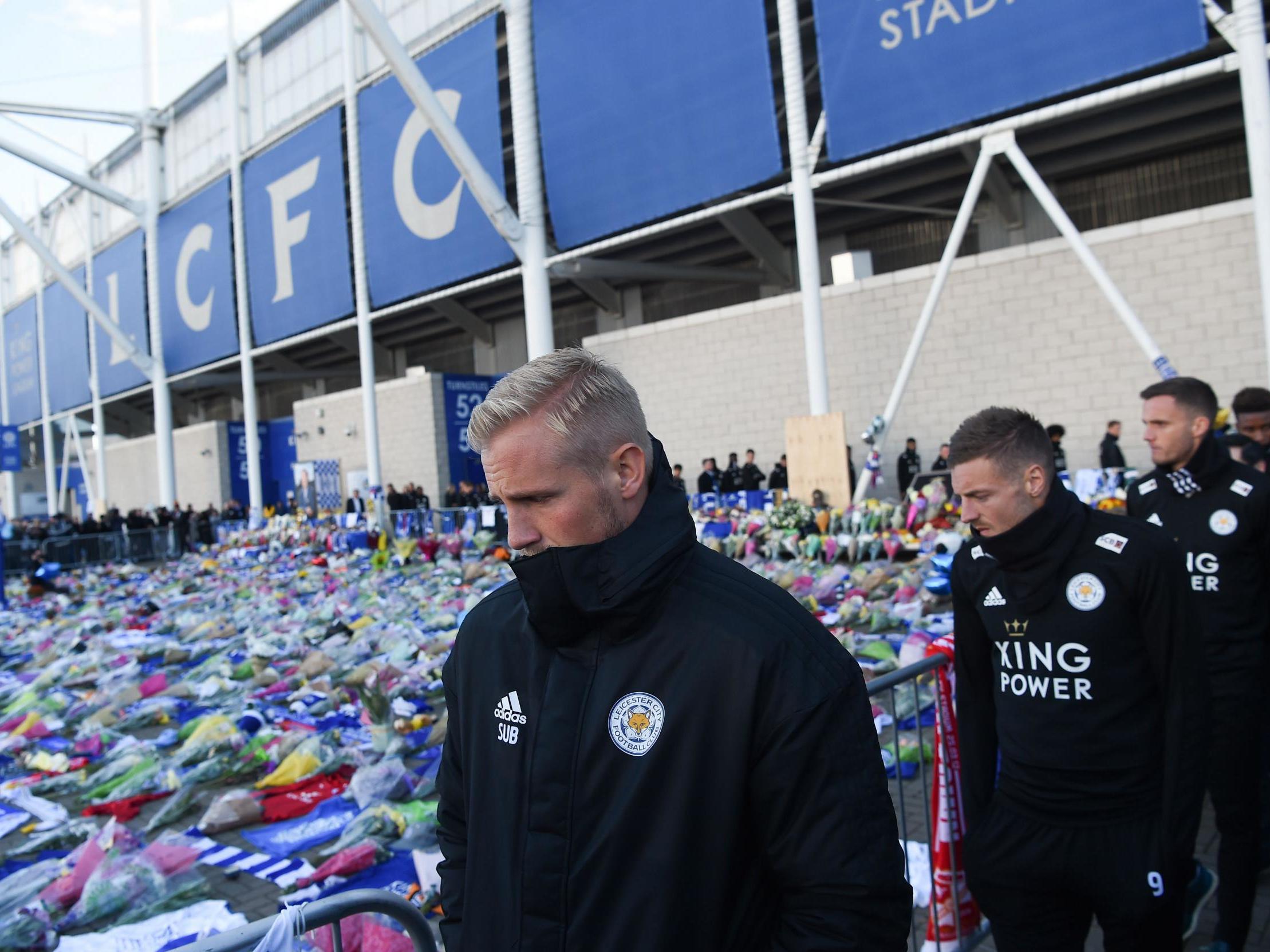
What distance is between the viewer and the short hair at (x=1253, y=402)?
14.1 ft

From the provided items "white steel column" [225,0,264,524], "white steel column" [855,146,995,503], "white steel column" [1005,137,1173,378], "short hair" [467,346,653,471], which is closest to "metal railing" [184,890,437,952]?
"short hair" [467,346,653,471]

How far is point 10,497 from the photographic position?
53062 mm

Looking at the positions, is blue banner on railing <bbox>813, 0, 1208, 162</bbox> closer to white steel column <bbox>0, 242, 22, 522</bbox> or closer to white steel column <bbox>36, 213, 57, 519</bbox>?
white steel column <bbox>36, 213, 57, 519</bbox>

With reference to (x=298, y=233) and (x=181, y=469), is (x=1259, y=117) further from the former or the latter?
(x=181, y=469)

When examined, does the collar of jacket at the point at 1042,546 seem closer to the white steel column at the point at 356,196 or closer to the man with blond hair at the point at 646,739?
the man with blond hair at the point at 646,739

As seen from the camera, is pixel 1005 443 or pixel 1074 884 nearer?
pixel 1074 884

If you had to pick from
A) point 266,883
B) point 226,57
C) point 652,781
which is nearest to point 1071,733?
point 652,781

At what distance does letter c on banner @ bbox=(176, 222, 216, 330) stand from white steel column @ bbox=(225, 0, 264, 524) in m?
1.53

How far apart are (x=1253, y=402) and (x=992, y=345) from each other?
13872 millimetres

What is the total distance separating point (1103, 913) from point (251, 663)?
8245 mm

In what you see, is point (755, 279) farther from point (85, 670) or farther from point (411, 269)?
point (85, 670)

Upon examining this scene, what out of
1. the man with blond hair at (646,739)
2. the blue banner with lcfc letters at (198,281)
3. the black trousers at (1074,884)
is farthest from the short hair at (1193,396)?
the blue banner with lcfc letters at (198,281)

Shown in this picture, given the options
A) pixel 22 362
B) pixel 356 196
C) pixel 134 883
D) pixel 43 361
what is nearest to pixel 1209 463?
pixel 134 883

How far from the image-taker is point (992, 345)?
17453mm
